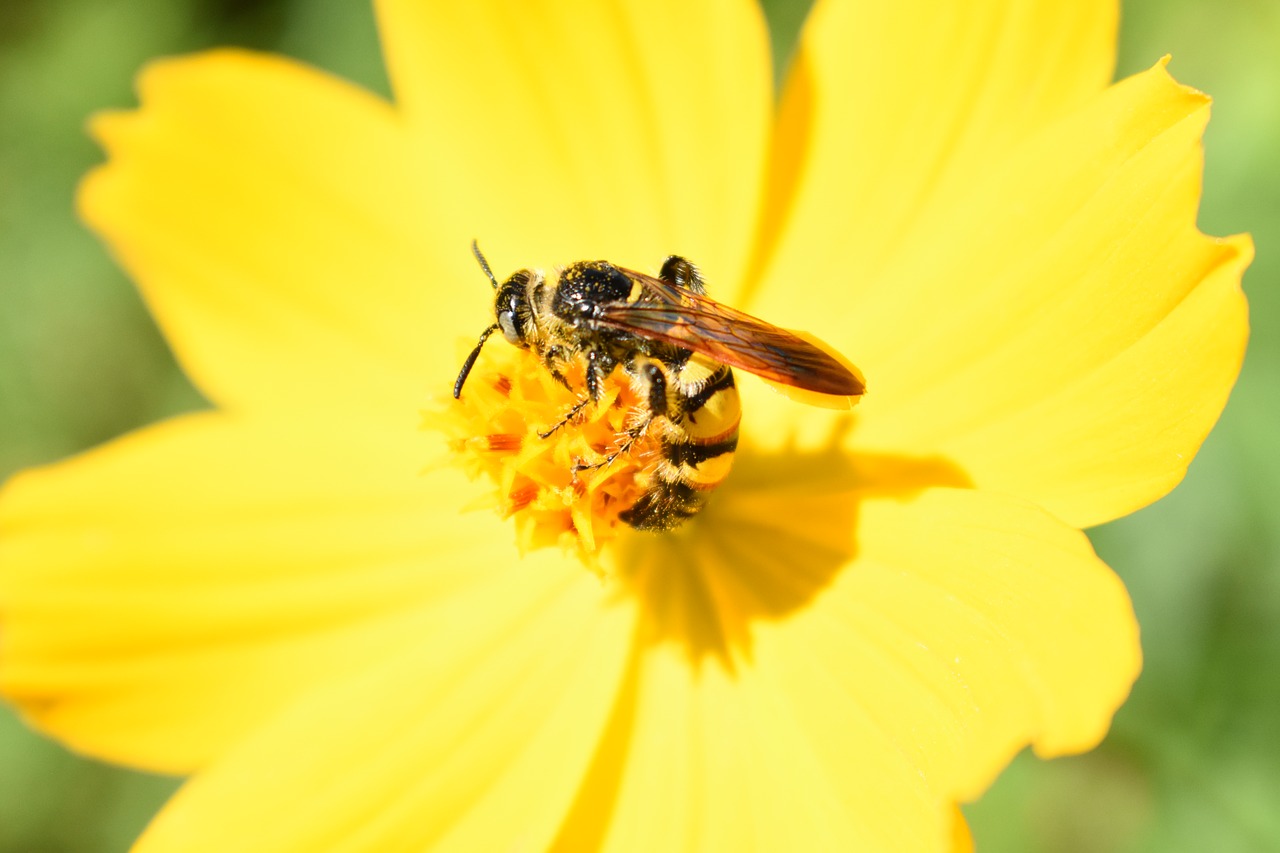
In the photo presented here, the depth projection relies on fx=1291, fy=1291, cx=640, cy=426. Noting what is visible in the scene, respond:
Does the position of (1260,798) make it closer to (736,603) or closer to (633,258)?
(736,603)

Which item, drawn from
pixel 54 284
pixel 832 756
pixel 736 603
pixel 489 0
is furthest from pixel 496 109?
pixel 54 284

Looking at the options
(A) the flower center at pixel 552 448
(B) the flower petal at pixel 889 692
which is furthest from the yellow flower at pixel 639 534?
(A) the flower center at pixel 552 448

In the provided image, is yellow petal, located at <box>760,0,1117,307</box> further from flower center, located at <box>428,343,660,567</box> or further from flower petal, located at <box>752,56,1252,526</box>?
flower center, located at <box>428,343,660,567</box>

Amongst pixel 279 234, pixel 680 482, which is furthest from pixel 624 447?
pixel 279 234

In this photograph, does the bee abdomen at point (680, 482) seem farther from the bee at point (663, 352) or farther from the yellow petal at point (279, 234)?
the yellow petal at point (279, 234)

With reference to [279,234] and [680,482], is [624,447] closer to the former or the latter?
[680,482]

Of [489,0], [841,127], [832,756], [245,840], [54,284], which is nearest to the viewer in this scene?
[832,756]

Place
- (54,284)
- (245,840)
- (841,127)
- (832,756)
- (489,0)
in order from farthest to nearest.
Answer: (54,284) → (489,0) → (841,127) → (245,840) → (832,756)
